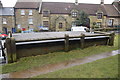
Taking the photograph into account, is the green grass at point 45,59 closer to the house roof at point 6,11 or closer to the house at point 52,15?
the house at point 52,15

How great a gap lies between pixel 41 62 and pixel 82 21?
92.7 ft

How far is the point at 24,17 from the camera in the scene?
34.2 metres

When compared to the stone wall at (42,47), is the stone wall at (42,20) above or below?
above

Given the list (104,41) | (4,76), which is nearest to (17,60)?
(4,76)

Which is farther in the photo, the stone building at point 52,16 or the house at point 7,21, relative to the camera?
the stone building at point 52,16

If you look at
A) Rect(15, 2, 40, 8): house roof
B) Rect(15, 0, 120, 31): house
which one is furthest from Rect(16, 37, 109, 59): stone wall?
Rect(15, 2, 40, 8): house roof

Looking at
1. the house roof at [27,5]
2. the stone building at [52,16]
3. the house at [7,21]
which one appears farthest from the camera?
the house roof at [27,5]

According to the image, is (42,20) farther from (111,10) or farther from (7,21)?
(111,10)

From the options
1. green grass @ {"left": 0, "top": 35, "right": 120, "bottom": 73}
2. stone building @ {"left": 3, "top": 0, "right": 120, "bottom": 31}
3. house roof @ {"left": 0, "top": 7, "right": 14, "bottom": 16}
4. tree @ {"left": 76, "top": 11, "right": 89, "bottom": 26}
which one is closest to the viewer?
green grass @ {"left": 0, "top": 35, "right": 120, "bottom": 73}

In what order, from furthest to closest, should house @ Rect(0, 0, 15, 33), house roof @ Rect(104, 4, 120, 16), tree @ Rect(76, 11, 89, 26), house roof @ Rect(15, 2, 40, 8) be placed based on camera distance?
house roof @ Rect(104, 4, 120, 16), house roof @ Rect(15, 2, 40, 8), house @ Rect(0, 0, 15, 33), tree @ Rect(76, 11, 89, 26)

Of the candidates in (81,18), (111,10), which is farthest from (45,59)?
(111,10)

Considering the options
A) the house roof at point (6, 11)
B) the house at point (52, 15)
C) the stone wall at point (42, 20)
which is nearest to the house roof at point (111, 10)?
the house at point (52, 15)

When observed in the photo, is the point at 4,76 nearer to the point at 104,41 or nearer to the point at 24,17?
the point at 104,41

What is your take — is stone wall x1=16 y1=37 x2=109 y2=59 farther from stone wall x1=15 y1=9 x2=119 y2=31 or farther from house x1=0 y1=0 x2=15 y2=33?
house x1=0 y1=0 x2=15 y2=33
